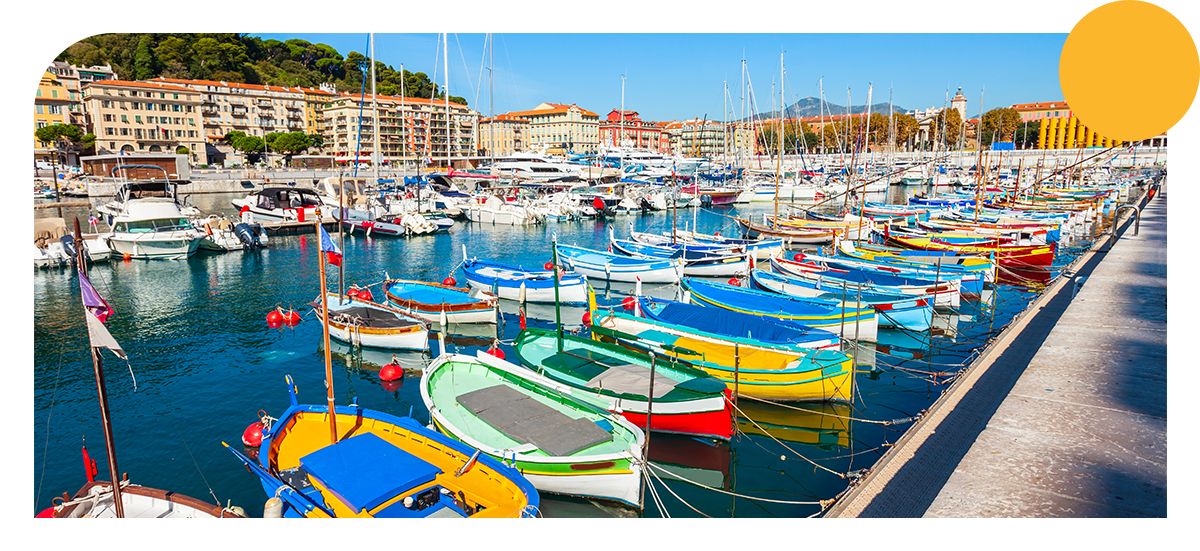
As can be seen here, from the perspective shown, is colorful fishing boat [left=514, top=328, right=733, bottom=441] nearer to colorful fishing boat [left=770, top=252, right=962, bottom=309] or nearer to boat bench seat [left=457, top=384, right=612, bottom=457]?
boat bench seat [left=457, top=384, right=612, bottom=457]

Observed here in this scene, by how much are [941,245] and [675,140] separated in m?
129

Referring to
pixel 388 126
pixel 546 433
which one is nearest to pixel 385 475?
pixel 546 433

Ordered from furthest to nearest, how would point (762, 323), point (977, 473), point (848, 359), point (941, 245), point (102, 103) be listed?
point (102, 103) → point (941, 245) → point (762, 323) → point (848, 359) → point (977, 473)

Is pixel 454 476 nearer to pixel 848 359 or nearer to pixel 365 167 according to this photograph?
pixel 848 359

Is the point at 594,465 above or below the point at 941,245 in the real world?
below

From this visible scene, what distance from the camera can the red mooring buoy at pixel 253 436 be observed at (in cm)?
1297

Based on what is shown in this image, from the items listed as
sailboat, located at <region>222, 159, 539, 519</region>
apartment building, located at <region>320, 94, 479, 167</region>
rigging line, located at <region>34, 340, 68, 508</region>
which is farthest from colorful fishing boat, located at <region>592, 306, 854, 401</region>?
apartment building, located at <region>320, 94, 479, 167</region>

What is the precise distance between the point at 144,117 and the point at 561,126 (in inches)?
2757

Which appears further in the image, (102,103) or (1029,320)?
(102,103)

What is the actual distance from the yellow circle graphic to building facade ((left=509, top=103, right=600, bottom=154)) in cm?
11824

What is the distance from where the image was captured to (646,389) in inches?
528

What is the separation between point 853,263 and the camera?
90.7 feet

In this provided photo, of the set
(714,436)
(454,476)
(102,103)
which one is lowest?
(714,436)

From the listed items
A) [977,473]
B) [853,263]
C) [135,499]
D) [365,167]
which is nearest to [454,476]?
[135,499]
